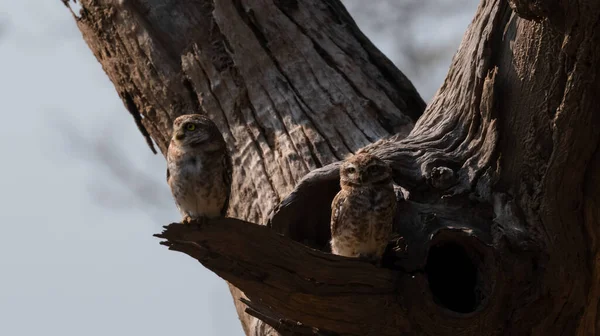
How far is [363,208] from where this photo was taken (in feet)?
17.6

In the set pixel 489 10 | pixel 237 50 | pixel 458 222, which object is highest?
pixel 237 50

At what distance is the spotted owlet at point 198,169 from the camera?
4.98 metres

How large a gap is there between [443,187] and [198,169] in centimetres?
125

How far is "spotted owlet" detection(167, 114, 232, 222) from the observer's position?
498cm

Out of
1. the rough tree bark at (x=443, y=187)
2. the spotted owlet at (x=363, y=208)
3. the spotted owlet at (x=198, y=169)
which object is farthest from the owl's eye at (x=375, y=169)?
the spotted owlet at (x=198, y=169)

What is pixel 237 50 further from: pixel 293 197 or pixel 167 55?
pixel 293 197

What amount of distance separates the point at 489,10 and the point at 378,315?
1732mm

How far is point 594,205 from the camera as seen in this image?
15.8 ft

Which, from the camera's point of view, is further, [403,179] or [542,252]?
[403,179]

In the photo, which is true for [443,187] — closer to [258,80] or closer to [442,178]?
[442,178]

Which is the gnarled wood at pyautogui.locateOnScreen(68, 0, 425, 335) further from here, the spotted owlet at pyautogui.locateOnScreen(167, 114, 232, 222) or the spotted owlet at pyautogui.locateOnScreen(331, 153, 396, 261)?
the spotted owlet at pyautogui.locateOnScreen(167, 114, 232, 222)

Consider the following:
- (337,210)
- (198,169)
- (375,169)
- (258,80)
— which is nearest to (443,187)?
(375,169)

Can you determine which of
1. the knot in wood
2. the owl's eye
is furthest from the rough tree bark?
the owl's eye

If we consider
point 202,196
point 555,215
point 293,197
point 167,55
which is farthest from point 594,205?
point 167,55
